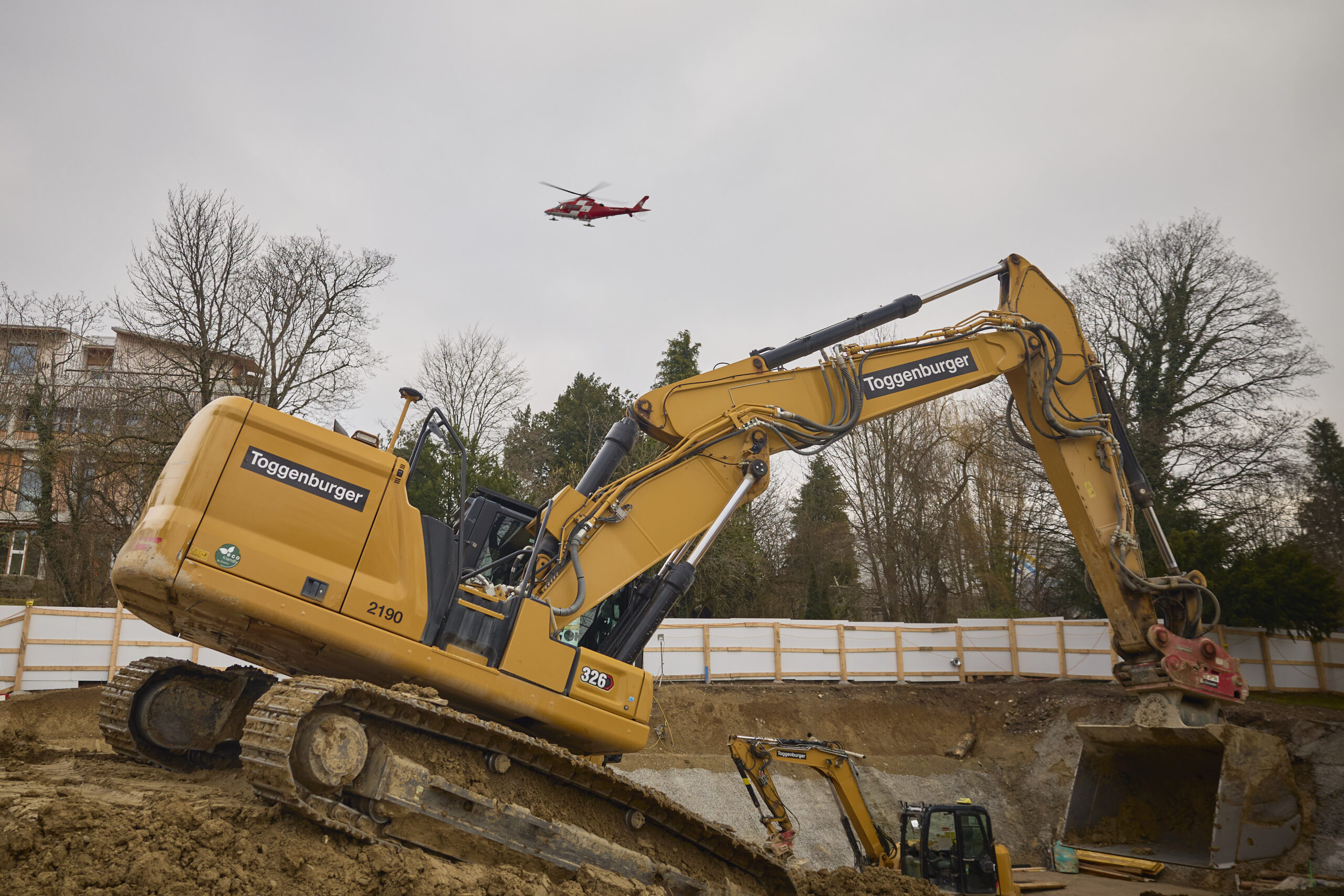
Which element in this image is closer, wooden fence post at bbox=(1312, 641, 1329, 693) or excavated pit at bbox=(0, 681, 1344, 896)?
excavated pit at bbox=(0, 681, 1344, 896)

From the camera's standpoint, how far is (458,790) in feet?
17.0

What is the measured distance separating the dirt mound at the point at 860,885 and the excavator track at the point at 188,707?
4736 millimetres

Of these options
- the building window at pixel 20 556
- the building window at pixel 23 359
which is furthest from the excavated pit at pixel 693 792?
the building window at pixel 23 359

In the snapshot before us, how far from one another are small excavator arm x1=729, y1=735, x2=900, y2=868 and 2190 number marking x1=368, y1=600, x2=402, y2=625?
5752 mm

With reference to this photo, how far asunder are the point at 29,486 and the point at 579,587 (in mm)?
25340

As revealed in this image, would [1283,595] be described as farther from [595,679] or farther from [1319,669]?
[595,679]

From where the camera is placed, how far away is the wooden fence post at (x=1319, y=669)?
18359mm

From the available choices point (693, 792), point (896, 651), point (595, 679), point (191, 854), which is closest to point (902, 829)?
point (693, 792)

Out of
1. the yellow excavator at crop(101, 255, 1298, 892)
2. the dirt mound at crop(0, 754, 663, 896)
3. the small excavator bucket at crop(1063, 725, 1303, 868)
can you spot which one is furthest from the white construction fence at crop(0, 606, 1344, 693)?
the dirt mound at crop(0, 754, 663, 896)

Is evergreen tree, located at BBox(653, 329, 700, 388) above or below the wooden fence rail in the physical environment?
above

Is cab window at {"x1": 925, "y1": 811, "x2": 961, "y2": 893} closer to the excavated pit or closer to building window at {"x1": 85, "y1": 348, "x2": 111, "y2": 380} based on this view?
the excavated pit

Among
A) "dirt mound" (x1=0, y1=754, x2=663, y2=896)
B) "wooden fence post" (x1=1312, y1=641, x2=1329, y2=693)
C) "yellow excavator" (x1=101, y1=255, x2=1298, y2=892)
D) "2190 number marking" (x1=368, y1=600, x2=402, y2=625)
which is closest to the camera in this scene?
"dirt mound" (x1=0, y1=754, x2=663, y2=896)

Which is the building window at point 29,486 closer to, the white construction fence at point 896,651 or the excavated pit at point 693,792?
the white construction fence at point 896,651

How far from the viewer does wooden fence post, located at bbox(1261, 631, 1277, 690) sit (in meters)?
18.2
